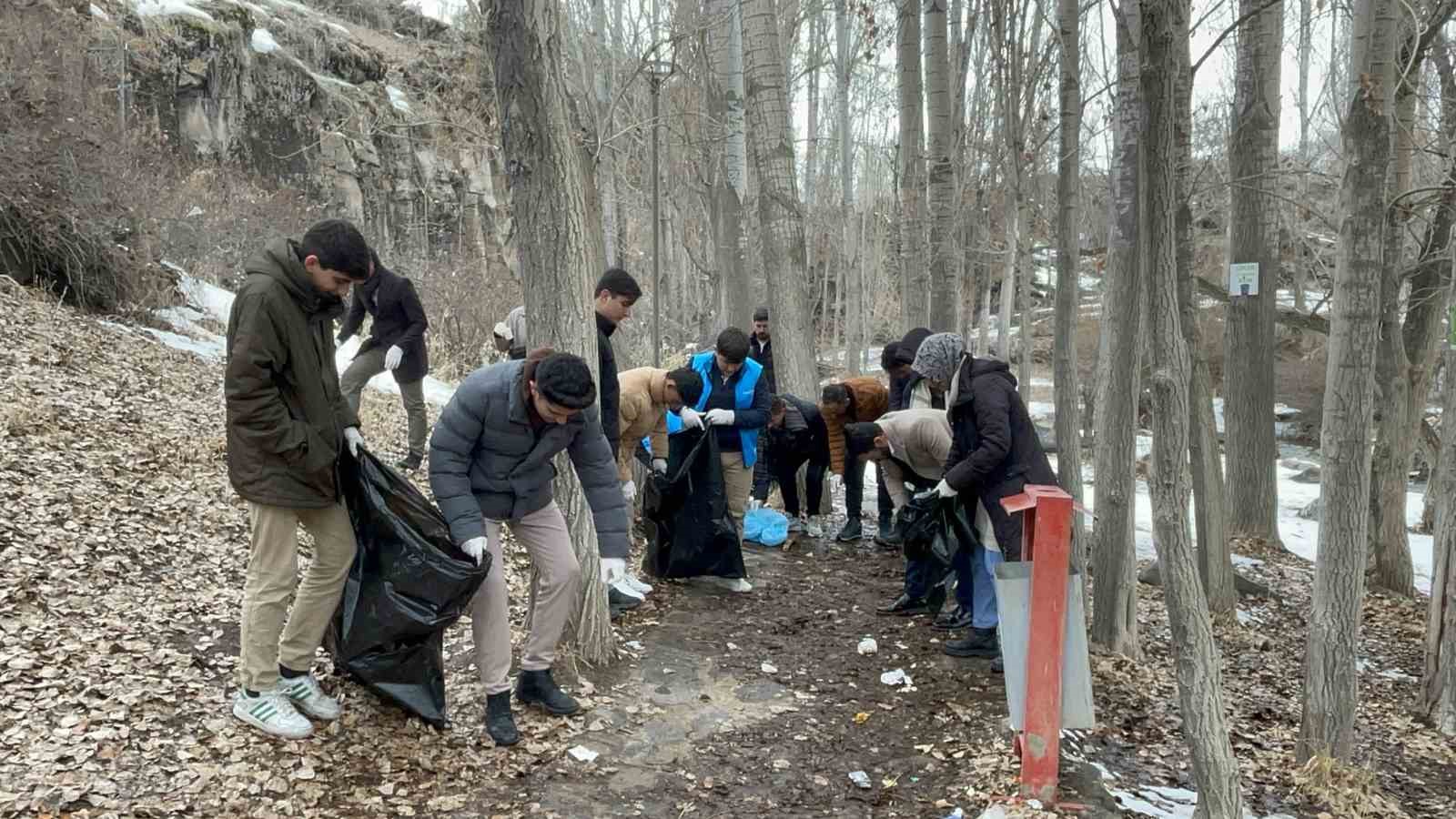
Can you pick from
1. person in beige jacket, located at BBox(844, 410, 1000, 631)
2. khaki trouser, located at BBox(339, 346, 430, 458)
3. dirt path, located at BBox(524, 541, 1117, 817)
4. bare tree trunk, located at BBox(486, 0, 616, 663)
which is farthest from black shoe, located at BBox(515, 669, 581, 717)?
khaki trouser, located at BBox(339, 346, 430, 458)

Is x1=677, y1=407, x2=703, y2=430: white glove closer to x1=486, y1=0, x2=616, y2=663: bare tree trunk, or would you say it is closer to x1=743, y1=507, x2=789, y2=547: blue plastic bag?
x1=486, y1=0, x2=616, y2=663: bare tree trunk

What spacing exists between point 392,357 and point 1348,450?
5.46 meters

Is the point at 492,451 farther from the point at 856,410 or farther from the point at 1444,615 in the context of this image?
the point at 1444,615

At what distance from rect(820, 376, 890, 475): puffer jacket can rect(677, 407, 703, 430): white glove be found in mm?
1404

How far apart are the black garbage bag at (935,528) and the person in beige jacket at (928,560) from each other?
0.05 meters

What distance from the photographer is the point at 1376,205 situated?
3.97 m

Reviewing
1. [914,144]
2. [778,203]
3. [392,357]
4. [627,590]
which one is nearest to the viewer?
[627,590]

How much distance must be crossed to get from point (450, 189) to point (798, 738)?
24591 millimetres

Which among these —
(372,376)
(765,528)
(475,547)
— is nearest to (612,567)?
(475,547)

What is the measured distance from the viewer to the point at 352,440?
11.0 feet

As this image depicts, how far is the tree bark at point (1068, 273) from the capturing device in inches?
219

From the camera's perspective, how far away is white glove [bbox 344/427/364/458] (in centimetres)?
334

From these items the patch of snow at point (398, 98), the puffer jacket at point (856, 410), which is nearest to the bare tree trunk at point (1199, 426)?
the puffer jacket at point (856, 410)

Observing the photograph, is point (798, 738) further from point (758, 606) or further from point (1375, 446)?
point (1375, 446)
